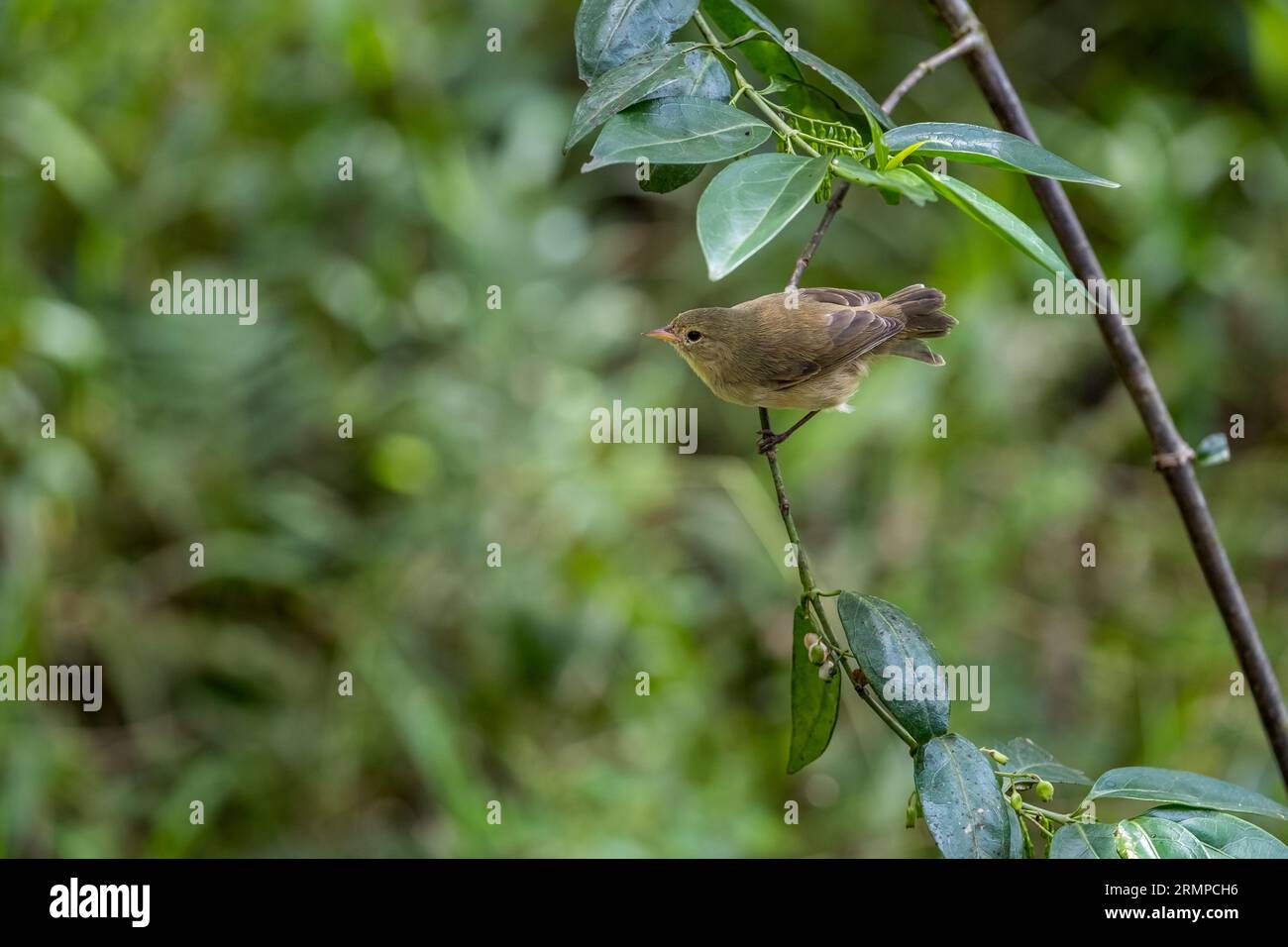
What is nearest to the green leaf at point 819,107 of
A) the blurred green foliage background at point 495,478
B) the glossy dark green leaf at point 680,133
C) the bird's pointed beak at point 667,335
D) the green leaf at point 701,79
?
the green leaf at point 701,79

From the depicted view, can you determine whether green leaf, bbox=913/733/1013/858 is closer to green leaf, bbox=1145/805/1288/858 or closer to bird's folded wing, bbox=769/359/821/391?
green leaf, bbox=1145/805/1288/858

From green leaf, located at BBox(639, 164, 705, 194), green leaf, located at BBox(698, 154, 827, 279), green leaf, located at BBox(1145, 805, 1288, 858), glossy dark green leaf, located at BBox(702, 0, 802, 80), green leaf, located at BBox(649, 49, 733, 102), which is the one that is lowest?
green leaf, located at BBox(1145, 805, 1288, 858)

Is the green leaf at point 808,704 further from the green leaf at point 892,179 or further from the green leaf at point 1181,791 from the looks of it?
the green leaf at point 892,179

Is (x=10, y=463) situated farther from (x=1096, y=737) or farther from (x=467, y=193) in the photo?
(x=1096, y=737)

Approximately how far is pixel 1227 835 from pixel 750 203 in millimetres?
679

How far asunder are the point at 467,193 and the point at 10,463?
1566 mm

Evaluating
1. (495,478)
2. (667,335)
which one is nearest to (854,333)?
(667,335)

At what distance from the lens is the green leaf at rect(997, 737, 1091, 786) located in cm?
113

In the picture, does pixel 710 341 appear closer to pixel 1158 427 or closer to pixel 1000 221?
pixel 1158 427

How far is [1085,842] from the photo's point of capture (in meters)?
0.98

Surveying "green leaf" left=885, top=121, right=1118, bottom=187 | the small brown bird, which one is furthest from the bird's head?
"green leaf" left=885, top=121, right=1118, bottom=187

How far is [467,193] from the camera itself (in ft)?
12.7

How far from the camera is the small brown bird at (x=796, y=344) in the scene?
1.50m

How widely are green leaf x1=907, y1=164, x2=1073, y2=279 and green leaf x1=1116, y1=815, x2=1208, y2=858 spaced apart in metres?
0.49
